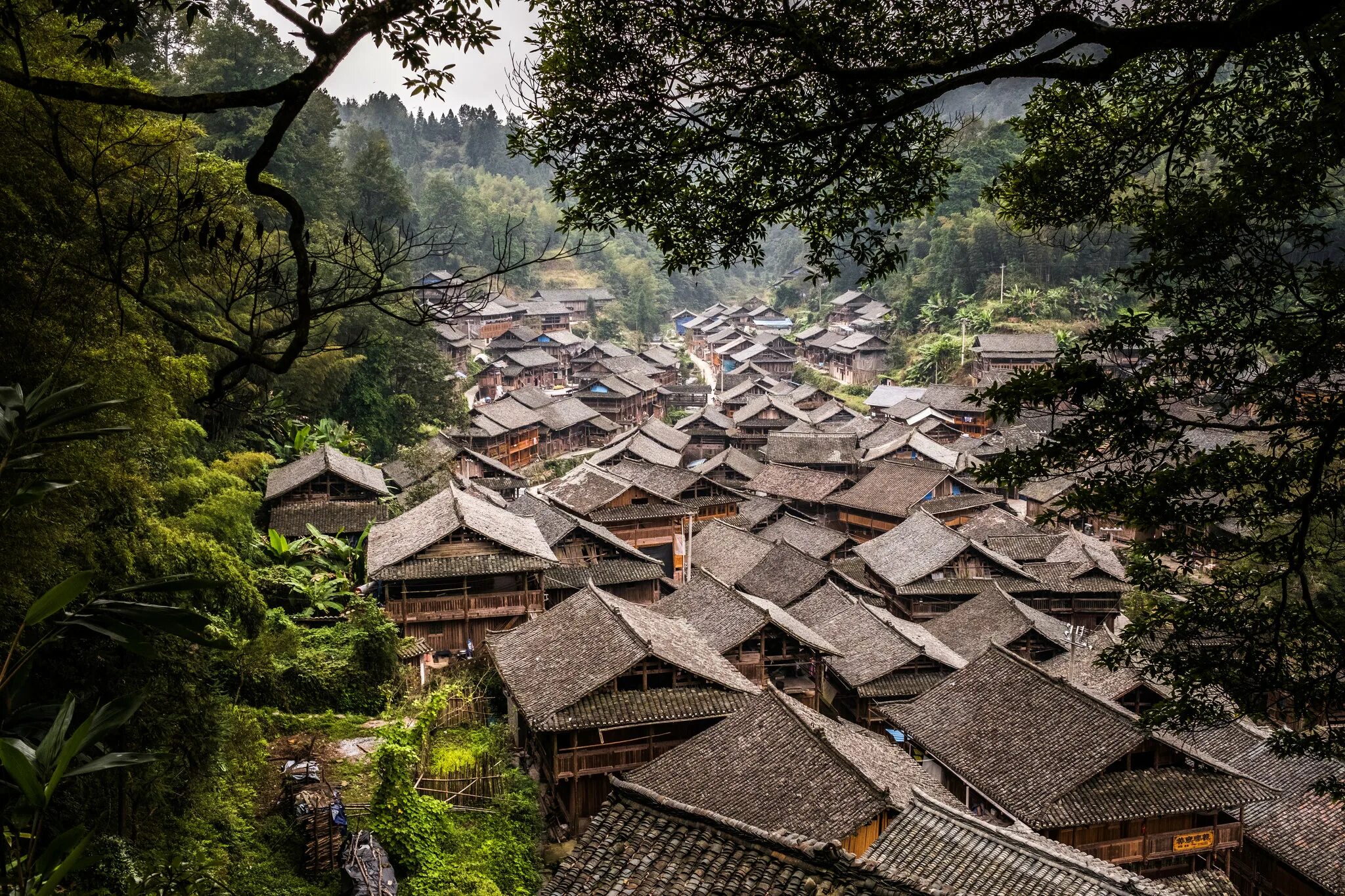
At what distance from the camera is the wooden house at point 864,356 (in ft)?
216

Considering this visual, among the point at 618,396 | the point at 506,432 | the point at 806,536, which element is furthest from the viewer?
the point at 618,396

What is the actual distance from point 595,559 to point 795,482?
16257 mm

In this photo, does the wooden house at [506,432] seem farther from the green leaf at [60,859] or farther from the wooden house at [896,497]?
the green leaf at [60,859]

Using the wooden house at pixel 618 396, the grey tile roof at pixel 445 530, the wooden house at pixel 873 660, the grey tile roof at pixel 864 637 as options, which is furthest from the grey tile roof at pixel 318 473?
the wooden house at pixel 618 396

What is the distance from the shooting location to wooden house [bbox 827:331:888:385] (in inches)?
2594

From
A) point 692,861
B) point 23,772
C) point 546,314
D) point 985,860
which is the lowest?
point 985,860

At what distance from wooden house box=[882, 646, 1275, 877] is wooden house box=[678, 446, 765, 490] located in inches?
1093

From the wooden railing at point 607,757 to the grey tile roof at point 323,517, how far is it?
1264 cm

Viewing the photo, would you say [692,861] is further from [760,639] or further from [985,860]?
[760,639]

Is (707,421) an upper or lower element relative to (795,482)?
upper

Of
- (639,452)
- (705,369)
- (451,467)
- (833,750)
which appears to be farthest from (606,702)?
(705,369)

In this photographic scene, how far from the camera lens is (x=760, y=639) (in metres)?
21.2

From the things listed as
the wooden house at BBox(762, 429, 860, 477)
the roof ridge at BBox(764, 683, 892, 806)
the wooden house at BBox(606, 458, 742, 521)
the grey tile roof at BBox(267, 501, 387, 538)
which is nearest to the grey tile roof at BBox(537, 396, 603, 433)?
the wooden house at BBox(606, 458, 742, 521)

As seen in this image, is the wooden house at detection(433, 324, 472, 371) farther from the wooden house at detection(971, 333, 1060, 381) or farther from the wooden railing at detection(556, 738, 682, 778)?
the wooden railing at detection(556, 738, 682, 778)
